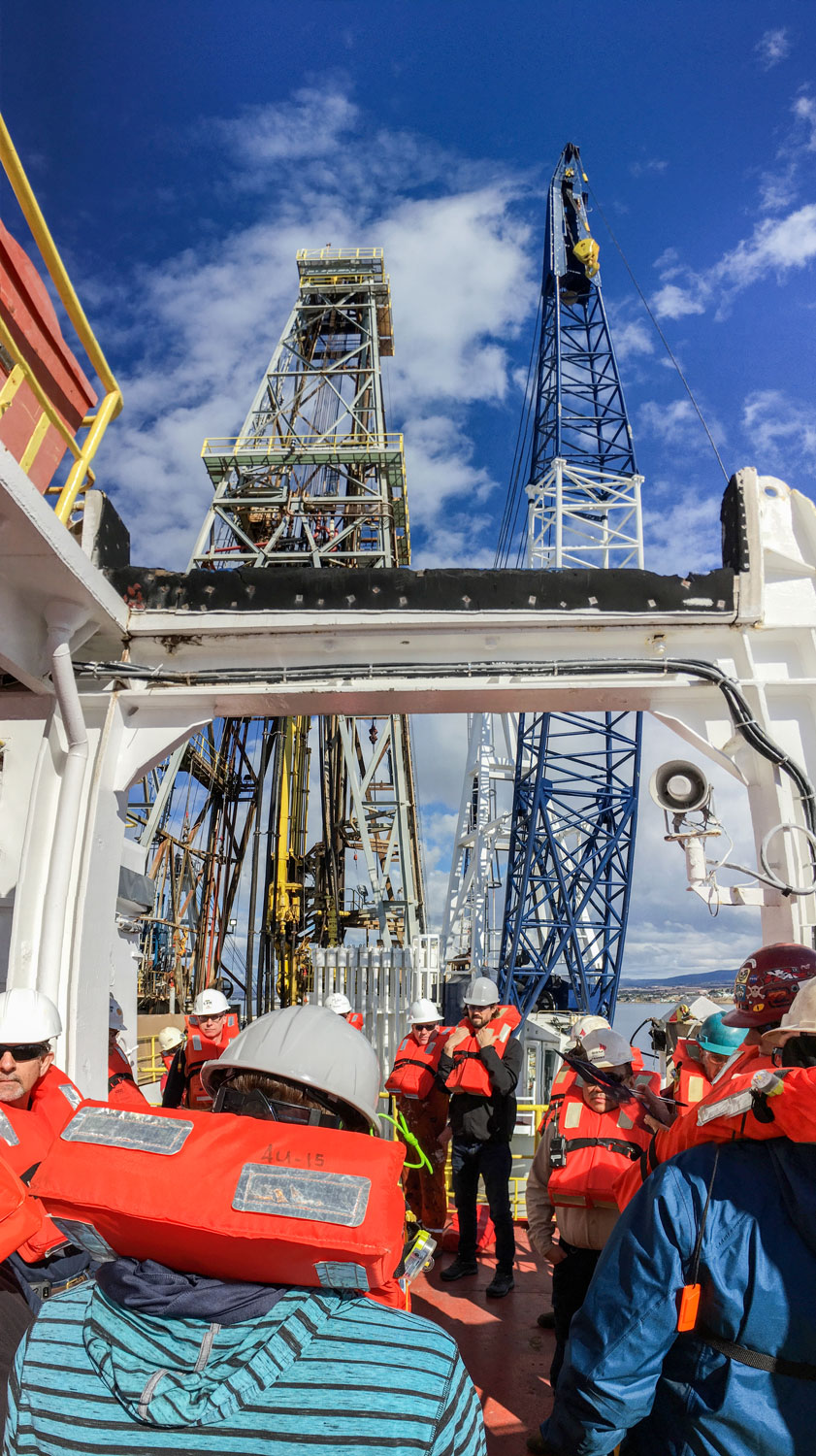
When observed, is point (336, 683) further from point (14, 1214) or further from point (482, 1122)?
point (14, 1214)

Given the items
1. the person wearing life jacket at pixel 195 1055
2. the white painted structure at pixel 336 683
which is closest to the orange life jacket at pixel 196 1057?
the person wearing life jacket at pixel 195 1055

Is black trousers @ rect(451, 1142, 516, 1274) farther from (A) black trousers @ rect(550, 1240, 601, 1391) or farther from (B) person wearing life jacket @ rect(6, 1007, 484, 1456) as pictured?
(B) person wearing life jacket @ rect(6, 1007, 484, 1456)

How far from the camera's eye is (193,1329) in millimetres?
1208

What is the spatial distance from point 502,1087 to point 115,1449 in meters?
4.57

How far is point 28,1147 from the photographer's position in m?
2.79

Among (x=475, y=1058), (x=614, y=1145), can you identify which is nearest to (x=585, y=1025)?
(x=475, y=1058)

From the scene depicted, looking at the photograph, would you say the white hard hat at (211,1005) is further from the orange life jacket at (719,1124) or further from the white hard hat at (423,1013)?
the orange life jacket at (719,1124)

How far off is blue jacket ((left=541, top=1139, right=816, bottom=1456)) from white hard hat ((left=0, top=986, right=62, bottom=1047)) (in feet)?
7.21

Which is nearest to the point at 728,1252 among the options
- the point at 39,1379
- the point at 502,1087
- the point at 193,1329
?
the point at 193,1329

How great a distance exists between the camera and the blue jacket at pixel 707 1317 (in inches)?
67.9

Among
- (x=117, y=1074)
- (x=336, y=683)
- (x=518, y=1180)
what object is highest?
(x=336, y=683)

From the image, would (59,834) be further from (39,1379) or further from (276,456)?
(276,456)

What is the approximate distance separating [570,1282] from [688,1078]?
1041mm

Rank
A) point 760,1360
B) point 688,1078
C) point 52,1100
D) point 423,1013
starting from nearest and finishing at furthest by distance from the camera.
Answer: point 760,1360 < point 52,1100 < point 688,1078 < point 423,1013
